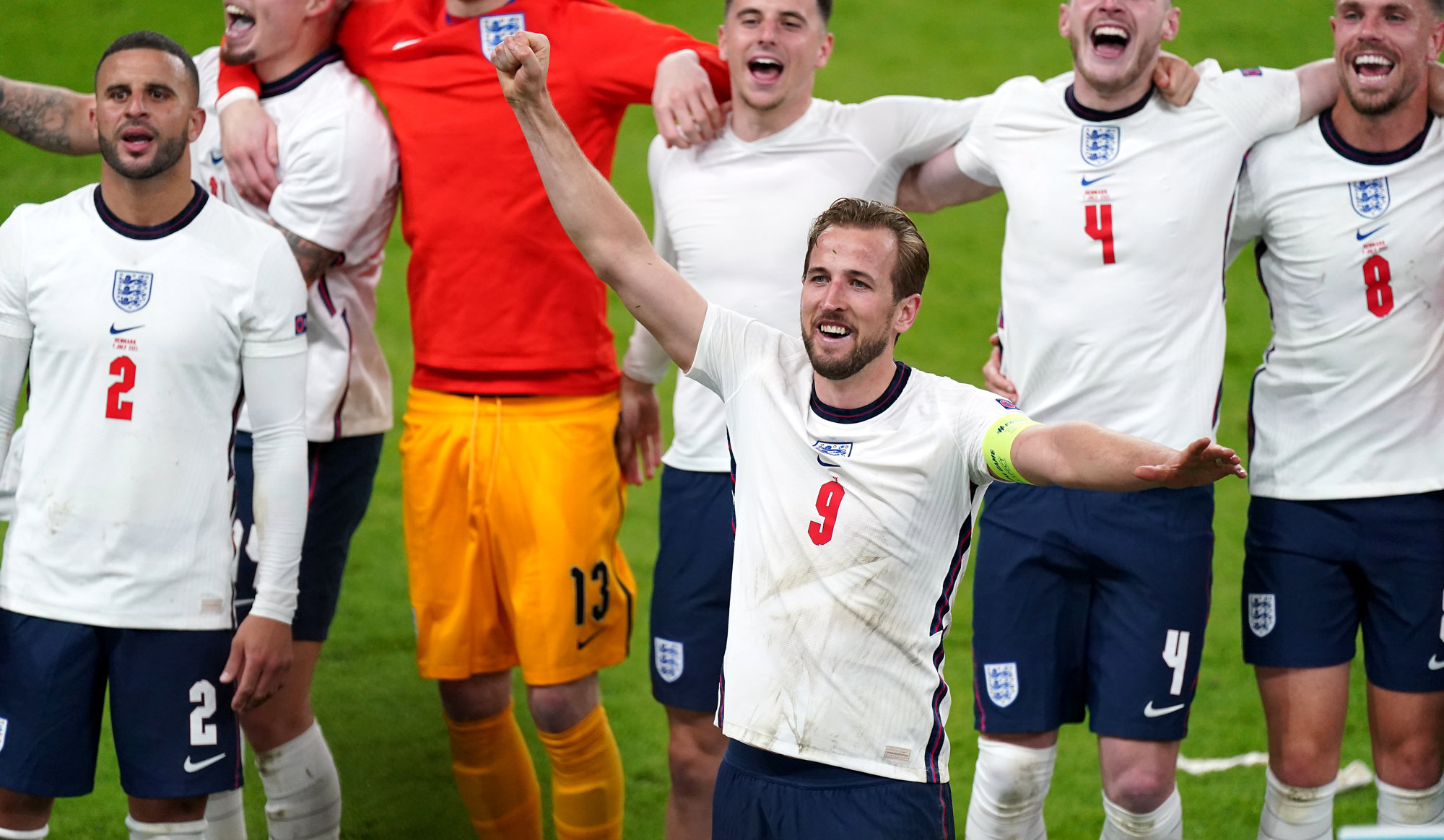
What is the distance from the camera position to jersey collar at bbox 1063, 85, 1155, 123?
4711mm

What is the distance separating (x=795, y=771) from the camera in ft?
12.3

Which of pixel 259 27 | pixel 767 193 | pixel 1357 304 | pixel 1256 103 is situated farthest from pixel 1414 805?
pixel 259 27

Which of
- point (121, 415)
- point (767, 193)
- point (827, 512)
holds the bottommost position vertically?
point (827, 512)

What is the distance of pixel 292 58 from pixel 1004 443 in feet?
8.97

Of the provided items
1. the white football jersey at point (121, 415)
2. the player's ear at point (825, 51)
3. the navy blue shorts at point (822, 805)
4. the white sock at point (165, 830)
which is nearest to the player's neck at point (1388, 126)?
the player's ear at point (825, 51)

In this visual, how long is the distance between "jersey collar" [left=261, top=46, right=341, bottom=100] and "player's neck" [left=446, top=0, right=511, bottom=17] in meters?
0.48

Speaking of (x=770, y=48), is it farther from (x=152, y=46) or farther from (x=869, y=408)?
(x=152, y=46)

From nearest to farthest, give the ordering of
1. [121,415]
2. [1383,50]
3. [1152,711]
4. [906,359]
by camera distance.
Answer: [121,415] → [1383,50] → [1152,711] → [906,359]

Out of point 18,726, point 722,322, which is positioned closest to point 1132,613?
point 722,322

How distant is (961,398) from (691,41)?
Result: 1.90m

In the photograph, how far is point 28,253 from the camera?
14.0 feet

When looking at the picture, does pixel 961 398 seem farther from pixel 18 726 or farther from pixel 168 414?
pixel 18 726

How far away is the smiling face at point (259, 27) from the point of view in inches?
197

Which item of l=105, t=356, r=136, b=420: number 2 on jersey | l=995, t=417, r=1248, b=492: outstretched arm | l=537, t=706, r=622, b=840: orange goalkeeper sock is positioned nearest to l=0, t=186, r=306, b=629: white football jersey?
l=105, t=356, r=136, b=420: number 2 on jersey
